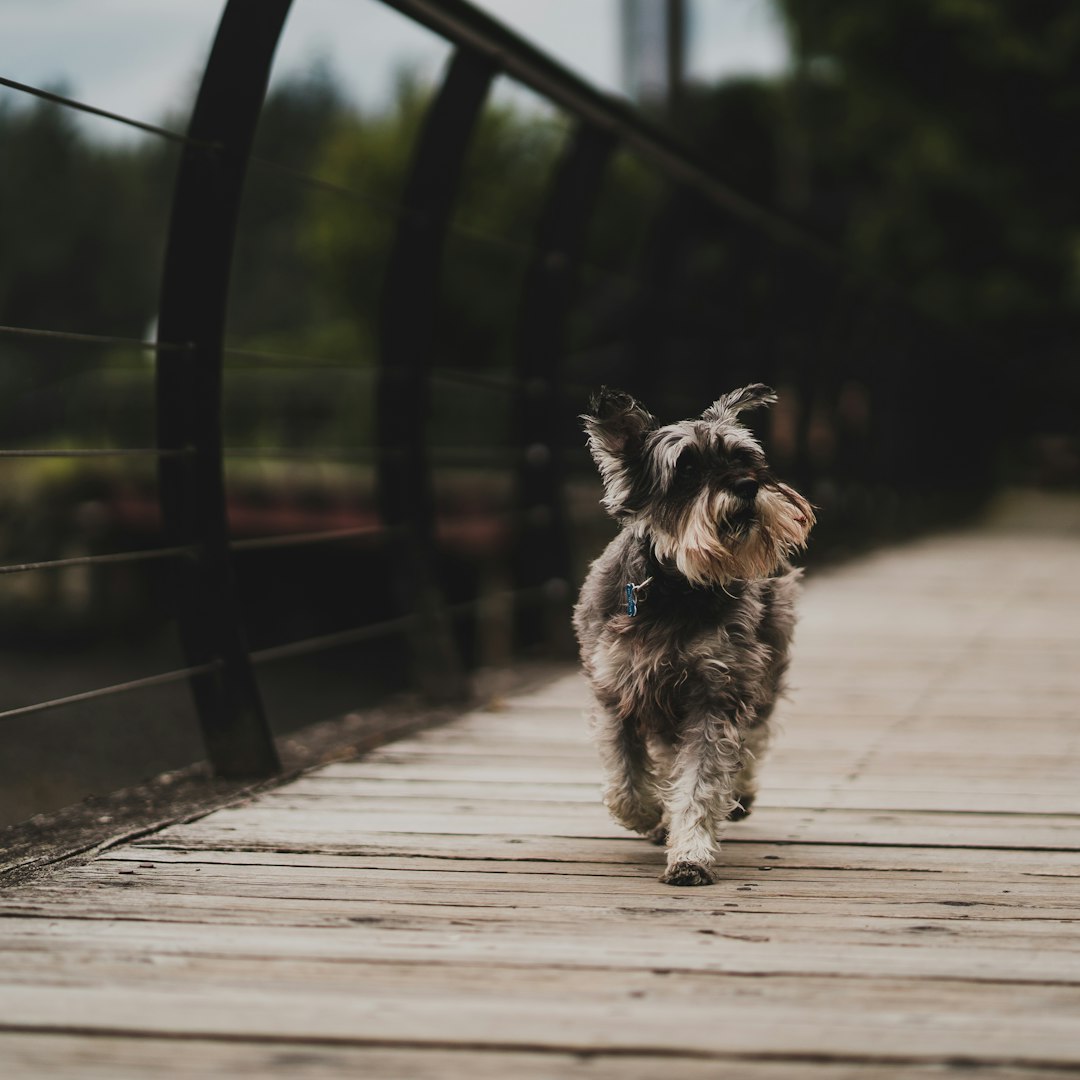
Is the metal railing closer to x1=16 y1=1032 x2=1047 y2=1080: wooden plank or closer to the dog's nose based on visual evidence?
x1=16 y1=1032 x2=1047 y2=1080: wooden plank

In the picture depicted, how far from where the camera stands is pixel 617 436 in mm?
3406

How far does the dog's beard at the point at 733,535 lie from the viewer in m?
3.28

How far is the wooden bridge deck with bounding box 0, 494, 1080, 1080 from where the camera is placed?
7.47ft

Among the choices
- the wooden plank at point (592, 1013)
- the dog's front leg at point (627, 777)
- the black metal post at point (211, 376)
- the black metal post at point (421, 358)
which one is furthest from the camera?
the black metal post at point (421, 358)

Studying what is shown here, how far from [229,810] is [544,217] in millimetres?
3241

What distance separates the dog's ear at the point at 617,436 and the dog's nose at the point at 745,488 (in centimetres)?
24

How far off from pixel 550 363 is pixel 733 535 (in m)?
3.25

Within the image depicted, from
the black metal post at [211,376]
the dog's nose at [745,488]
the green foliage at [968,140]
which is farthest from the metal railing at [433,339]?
the green foliage at [968,140]

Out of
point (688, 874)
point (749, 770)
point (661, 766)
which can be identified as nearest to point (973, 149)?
point (749, 770)

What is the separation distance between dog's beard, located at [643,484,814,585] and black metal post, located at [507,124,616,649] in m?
3.06

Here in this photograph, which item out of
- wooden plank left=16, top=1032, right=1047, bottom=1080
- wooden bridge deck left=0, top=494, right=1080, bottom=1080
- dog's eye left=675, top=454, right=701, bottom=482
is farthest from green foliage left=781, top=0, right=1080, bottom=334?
wooden plank left=16, top=1032, right=1047, bottom=1080

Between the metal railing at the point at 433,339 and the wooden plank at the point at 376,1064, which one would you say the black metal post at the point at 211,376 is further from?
the wooden plank at the point at 376,1064

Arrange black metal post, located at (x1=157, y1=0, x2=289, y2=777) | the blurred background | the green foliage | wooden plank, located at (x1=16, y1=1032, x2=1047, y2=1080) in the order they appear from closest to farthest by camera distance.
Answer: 1. wooden plank, located at (x1=16, y1=1032, x2=1047, y2=1080)
2. black metal post, located at (x1=157, y1=0, x2=289, y2=777)
3. the blurred background
4. the green foliage

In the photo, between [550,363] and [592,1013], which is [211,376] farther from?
[550,363]
